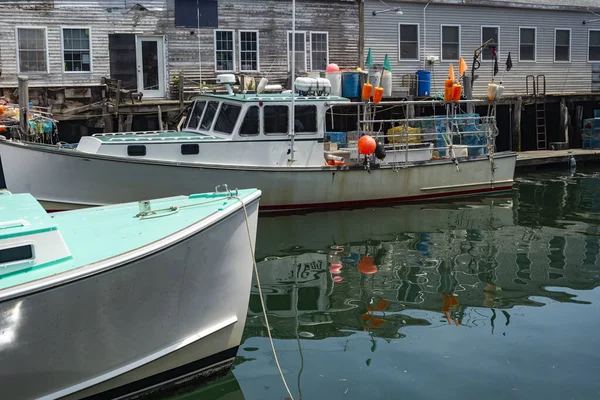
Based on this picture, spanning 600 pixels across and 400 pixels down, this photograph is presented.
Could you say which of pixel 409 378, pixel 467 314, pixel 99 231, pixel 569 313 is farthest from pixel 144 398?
pixel 569 313

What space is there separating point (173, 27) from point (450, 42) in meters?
9.20

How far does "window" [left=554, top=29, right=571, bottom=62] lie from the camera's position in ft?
84.1

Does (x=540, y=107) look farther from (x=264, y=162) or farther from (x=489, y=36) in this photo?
(x=264, y=162)

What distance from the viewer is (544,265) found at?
10.3 m

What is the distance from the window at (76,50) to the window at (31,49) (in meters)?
0.54

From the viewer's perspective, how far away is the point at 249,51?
68.0ft

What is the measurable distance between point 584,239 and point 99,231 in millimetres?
8719

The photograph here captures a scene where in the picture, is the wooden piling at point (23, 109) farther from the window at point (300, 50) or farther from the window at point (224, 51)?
the window at point (300, 50)

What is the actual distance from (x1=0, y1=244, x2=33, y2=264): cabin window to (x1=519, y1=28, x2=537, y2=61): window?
22.5m

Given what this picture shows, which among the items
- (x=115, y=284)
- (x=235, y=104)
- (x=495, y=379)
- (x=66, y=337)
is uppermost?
(x=235, y=104)

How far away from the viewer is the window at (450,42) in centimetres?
2359

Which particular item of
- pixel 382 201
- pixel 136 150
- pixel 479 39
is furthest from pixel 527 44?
pixel 136 150

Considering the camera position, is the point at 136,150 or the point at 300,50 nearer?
the point at 136,150

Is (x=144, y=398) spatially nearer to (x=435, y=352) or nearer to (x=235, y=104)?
(x=435, y=352)
